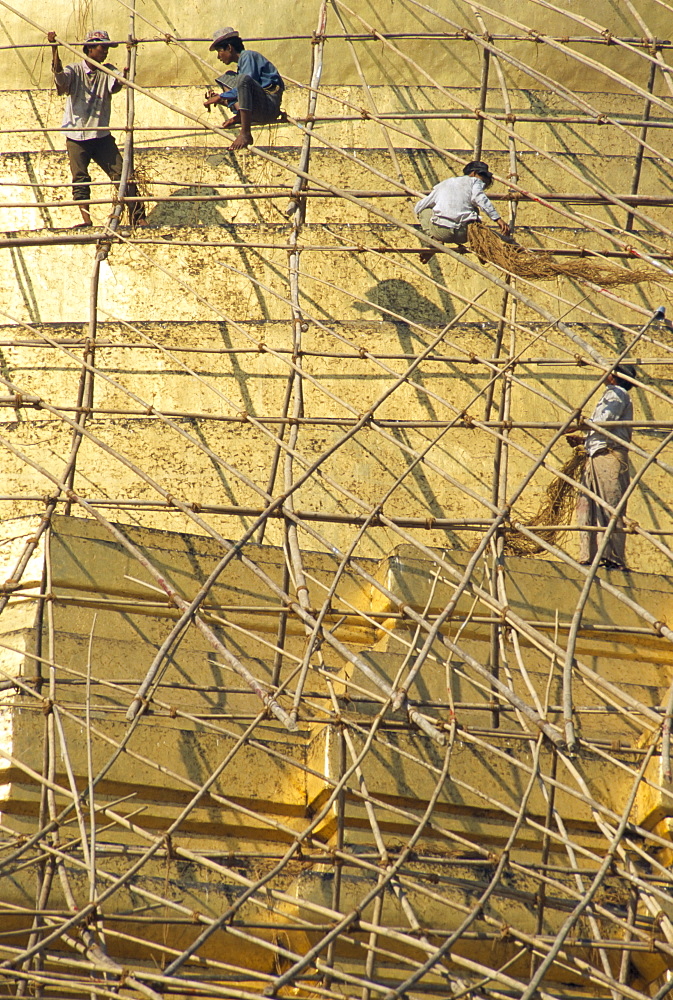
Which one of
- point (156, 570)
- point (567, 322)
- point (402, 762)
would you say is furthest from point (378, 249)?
point (402, 762)

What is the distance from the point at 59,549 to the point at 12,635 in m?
0.56

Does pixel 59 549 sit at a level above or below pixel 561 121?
below

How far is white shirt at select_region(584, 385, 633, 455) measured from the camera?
9789 millimetres

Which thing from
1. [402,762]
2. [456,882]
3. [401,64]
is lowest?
[456,882]

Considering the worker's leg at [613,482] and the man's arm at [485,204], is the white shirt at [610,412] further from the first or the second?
the man's arm at [485,204]

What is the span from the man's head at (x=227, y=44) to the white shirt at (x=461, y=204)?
2243 mm

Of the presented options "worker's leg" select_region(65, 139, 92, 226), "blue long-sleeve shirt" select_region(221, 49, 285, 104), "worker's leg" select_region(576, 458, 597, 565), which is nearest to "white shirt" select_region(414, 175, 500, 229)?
"blue long-sleeve shirt" select_region(221, 49, 285, 104)

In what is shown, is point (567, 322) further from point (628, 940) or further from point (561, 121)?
point (628, 940)

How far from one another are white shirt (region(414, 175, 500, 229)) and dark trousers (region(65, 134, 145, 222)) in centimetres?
241

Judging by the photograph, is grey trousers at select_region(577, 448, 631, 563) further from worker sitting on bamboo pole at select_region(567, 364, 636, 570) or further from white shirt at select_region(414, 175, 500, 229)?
white shirt at select_region(414, 175, 500, 229)

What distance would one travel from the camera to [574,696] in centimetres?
873

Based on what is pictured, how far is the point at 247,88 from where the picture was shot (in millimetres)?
11305

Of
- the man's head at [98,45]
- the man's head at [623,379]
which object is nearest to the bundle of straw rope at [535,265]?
the man's head at [623,379]

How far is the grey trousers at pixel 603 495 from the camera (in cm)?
956
